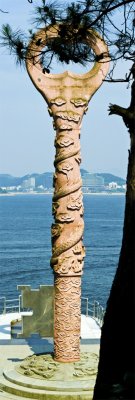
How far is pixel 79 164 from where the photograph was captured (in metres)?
12.4

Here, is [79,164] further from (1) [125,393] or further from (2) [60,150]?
(1) [125,393]

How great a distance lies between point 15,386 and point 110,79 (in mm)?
6627

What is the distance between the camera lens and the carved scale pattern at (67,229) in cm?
1220

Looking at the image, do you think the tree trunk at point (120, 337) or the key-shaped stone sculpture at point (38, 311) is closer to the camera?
the tree trunk at point (120, 337)

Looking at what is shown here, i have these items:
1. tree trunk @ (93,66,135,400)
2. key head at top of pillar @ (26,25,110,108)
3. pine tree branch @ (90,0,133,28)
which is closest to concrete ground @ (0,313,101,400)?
key head at top of pillar @ (26,25,110,108)

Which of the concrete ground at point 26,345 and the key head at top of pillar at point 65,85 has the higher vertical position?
the key head at top of pillar at point 65,85

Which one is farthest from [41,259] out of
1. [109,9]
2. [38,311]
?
[109,9]

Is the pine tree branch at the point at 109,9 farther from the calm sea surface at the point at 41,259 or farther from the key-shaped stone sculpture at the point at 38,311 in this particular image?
the calm sea surface at the point at 41,259

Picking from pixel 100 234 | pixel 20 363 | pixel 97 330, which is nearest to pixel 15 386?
pixel 20 363

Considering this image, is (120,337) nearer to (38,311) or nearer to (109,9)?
(109,9)

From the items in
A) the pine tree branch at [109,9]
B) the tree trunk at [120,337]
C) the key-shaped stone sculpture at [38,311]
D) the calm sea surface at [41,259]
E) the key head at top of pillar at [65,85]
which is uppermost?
the key head at top of pillar at [65,85]

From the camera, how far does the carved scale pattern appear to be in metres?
12.2

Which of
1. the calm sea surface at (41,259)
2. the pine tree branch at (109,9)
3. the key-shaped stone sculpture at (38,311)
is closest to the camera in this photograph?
the pine tree branch at (109,9)

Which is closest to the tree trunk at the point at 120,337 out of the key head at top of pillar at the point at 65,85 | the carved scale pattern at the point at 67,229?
the carved scale pattern at the point at 67,229
